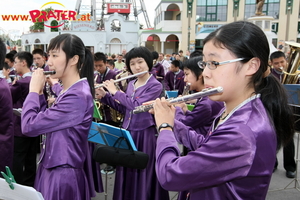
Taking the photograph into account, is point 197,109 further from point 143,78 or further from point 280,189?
point 280,189

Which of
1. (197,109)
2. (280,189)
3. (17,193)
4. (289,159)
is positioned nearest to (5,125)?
(17,193)

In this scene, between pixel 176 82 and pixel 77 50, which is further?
pixel 176 82

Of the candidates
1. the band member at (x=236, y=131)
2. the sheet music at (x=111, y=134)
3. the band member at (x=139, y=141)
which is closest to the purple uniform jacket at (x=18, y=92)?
the band member at (x=139, y=141)

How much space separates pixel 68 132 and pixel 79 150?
0.17m

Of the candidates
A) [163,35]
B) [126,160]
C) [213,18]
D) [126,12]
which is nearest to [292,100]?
[126,160]

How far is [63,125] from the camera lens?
192 centimetres

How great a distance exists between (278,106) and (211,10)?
3163 cm

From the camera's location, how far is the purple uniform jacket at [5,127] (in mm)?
2451

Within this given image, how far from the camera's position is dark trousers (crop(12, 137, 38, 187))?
3688 mm

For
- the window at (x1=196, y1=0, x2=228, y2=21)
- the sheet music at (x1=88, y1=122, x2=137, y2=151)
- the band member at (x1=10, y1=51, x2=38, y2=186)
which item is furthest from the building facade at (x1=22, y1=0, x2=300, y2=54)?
the sheet music at (x1=88, y1=122, x2=137, y2=151)

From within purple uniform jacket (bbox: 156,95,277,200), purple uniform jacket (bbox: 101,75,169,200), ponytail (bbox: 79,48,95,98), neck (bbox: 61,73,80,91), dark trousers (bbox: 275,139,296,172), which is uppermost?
ponytail (bbox: 79,48,95,98)

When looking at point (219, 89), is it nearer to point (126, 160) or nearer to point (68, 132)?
point (68, 132)

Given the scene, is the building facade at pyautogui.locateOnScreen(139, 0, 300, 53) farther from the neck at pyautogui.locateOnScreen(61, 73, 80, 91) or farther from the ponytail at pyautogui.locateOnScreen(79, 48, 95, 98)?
the neck at pyautogui.locateOnScreen(61, 73, 80, 91)

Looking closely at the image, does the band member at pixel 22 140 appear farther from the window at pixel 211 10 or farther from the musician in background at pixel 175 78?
the window at pixel 211 10
